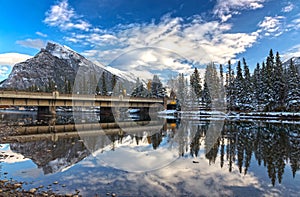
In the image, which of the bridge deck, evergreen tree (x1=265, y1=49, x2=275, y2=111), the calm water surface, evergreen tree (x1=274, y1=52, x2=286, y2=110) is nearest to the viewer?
the calm water surface

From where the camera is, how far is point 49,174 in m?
12.4

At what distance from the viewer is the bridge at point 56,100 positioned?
44875 millimetres

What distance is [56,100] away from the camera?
54.2 metres

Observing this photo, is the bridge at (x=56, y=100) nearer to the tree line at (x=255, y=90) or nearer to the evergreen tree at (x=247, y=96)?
the tree line at (x=255, y=90)

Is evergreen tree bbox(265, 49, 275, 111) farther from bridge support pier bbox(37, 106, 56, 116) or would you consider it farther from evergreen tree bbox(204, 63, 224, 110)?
bridge support pier bbox(37, 106, 56, 116)

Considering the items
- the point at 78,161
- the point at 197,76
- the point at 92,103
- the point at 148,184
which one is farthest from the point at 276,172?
the point at 197,76

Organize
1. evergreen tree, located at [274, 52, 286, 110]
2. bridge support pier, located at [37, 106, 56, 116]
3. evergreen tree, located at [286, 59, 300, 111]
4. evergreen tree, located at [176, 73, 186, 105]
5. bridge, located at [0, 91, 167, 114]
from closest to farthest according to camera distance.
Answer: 1. bridge, located at [0, 91, 167, 114]
2. bridge support pier, located at [37, 106, 56, 116]
3. evergreen tree, located at [286, 59, 300, 111]
4. evergreen tree, located at [274, 52, 286, 110]
5. evergreen tree, located at [176, 73, 186, 105]

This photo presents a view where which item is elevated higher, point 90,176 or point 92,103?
A: point 92,103

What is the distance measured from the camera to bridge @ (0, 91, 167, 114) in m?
44.9

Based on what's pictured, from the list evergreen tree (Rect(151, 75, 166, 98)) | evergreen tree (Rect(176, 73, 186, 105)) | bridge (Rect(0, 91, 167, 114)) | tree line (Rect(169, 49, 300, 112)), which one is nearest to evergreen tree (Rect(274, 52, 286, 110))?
tree line (Rect(169, 49, 300, 112))

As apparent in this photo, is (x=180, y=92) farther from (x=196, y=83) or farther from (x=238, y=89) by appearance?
(x=238, y=89)

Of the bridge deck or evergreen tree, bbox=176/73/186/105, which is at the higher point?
evergreen tree, bbox=176/73/186/105

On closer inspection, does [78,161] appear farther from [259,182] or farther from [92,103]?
[92,103]

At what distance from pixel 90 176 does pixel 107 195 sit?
10.4 feet
